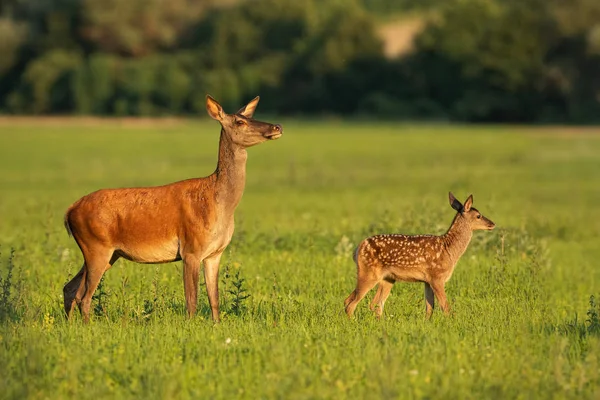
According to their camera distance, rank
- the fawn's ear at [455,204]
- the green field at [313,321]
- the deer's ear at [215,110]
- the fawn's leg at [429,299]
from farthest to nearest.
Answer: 1. the fawn's ear at [455,204]
2. the fawn's leg at [429,299]
3. the deer's ear at [215,110]
4. the green field at [313,321]

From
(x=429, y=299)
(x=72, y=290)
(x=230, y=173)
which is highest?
(x=230, y=173)

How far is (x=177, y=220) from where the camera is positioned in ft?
42.4

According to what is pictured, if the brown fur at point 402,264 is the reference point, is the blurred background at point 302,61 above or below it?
above

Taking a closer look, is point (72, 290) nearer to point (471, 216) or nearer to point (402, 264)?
point (402, 264)

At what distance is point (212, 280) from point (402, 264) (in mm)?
2123

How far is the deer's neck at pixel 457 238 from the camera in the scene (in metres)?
13.4

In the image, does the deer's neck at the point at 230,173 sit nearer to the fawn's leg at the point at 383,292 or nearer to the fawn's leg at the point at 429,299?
the fawn's leg at the point at 383,292

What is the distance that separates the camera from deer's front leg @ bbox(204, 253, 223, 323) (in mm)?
12930

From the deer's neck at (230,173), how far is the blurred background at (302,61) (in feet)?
276

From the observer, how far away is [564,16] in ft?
330

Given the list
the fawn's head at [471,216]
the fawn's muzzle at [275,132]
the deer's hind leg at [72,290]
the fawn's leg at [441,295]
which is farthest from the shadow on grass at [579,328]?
the deer's hind leg at [72,290]

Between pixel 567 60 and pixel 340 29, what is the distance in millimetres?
23218

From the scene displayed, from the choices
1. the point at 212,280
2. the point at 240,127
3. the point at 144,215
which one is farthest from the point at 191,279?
the point at 240,127

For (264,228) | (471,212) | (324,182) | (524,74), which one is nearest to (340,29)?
(524,74)
